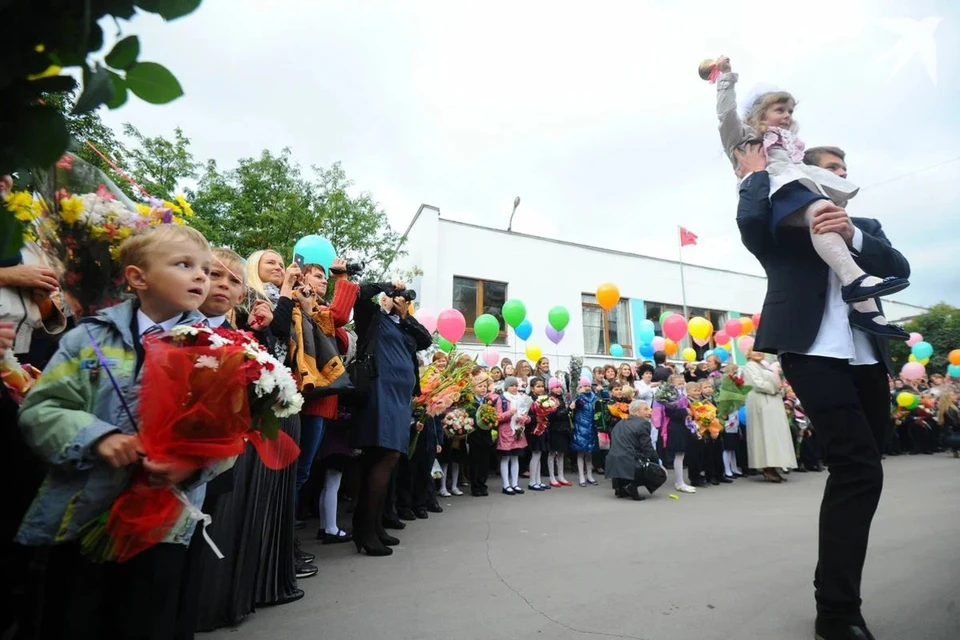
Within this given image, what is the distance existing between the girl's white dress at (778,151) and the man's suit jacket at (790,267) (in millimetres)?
101

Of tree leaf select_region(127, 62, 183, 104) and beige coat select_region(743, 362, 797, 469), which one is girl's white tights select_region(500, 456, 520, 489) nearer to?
beige coat select_region(743, 362, 797, 469)

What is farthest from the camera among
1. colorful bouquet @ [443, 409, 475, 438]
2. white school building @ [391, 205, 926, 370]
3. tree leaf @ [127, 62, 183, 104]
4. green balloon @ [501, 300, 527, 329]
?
white school building @ [391, 205, 926, 370]

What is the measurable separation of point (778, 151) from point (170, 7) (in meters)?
2.57

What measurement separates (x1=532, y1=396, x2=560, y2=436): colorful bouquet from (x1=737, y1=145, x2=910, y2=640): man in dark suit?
5770mm

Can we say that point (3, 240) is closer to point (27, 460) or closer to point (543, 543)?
point (27, 460)

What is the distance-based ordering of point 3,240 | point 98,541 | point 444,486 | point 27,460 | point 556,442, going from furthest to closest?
point 556,442 → point 444,486 → point 27,460 → point 98,541 → point 3,240

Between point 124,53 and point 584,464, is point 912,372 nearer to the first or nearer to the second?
point 584,464

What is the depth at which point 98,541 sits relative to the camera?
135cm

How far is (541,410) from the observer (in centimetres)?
807

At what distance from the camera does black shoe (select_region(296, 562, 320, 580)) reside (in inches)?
127

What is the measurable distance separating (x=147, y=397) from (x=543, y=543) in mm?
3390

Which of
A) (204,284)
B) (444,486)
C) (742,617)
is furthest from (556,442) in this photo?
(204,284)

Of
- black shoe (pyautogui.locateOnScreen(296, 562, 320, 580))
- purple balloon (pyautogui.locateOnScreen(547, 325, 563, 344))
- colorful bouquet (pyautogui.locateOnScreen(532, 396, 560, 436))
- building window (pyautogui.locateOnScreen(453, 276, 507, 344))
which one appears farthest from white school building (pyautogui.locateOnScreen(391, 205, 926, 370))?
black shoe (pyautogui.locateOnScreen(296, 562, 320, 580))

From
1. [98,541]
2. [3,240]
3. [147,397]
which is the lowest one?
[98,541]
